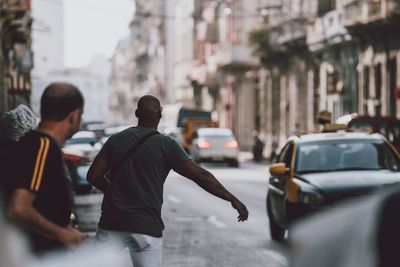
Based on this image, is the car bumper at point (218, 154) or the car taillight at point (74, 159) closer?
the car taillight at point (74, 159)

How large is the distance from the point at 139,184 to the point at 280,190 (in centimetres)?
787

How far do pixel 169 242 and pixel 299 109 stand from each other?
40.4 meters

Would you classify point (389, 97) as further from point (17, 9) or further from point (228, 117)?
point (228, 117)

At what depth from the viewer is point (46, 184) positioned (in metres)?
5.25

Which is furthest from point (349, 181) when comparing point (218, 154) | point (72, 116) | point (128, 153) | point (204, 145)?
point (204, 145)

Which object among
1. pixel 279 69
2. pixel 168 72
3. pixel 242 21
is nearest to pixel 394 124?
pixel 279 69

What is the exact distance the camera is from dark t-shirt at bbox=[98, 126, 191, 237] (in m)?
7.25

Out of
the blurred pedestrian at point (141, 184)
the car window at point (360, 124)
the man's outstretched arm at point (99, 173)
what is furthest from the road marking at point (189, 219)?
the blurred pedestrian at point (141, 184)

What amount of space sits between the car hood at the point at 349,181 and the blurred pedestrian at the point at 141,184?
5594 mm

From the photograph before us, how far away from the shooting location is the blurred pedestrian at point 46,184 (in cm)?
514

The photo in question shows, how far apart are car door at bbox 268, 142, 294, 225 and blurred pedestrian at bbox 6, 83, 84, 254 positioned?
363 inches

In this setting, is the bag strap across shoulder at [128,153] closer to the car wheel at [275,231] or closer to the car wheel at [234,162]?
the car wheel at [275,231]

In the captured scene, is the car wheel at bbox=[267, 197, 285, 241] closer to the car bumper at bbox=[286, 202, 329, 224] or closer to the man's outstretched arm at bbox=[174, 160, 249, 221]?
the car bumper at bbox=[286, 202, 329, 224]

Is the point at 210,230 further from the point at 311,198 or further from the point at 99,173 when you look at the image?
the point at 99,173
